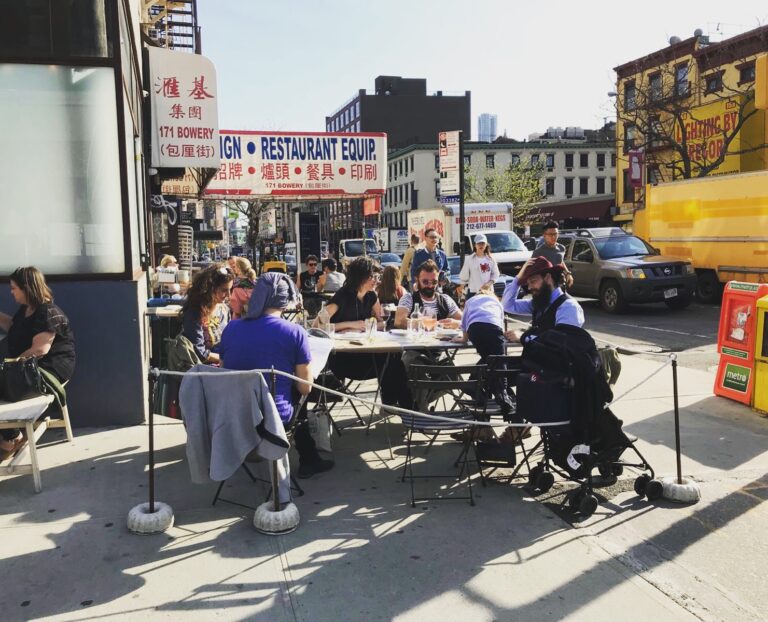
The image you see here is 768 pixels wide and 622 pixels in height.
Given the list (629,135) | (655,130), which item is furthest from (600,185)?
(655,130)

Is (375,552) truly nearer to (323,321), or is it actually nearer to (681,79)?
(323,321)

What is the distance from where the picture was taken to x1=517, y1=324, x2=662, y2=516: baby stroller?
14.1 ft

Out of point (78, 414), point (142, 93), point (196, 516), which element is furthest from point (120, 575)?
point (142, 93)

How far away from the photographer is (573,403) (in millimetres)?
4395

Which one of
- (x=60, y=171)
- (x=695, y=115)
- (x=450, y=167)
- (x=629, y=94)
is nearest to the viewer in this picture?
(x=60, y=171)

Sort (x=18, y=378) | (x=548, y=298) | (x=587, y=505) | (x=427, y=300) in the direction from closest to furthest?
(x=587, y=505)
(x=548, y=298)
(x=18, y=378)
(x=427, y=300)

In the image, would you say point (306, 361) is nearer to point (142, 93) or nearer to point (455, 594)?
point (455, 594)

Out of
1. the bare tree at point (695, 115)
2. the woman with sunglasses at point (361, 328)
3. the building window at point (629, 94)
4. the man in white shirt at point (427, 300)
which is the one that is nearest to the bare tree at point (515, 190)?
the building window at point (629, 94)

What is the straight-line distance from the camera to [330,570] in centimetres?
364

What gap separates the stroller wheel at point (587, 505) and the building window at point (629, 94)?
120 ft

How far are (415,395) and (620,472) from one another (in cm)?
152

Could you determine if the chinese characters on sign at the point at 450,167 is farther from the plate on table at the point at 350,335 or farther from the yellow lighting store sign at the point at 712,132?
the yellow lighting store sign at the point at 712,132

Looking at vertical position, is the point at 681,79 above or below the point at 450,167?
above

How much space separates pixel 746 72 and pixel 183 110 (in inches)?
1230
